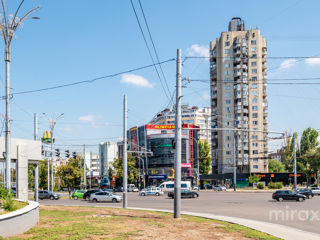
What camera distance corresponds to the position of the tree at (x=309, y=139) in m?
102

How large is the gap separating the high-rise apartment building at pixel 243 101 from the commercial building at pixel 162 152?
8545 mm

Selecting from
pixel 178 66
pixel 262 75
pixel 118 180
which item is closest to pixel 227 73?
pixel 262 75

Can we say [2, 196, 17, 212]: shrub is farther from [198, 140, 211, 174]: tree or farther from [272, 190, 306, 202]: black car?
[198, 140, 211, 174]: tree

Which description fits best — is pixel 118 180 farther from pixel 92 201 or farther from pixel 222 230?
pixel 222 230

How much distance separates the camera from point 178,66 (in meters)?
21.0

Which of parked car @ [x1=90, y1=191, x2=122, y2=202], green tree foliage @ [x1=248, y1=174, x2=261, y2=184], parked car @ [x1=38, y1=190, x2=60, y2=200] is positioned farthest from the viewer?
green tree foliage @ [x1=248, y1=174, x2=261, y2=184]

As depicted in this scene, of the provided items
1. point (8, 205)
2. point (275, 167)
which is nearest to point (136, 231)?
point (8, 205)

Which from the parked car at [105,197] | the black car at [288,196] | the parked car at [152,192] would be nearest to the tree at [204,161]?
the parked car at [152,192]

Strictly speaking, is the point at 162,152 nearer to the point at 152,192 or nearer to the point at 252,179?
the point at 252,179

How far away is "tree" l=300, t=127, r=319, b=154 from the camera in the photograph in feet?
335

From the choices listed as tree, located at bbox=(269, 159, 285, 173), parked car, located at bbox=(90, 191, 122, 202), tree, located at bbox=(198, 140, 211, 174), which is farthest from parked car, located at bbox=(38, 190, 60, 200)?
tree, located at bbox=(269, 159, 285, 173)

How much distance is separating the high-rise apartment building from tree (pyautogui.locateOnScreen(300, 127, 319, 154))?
31.7 feet

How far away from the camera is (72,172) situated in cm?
7719

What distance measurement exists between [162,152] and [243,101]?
26329 millimetres
